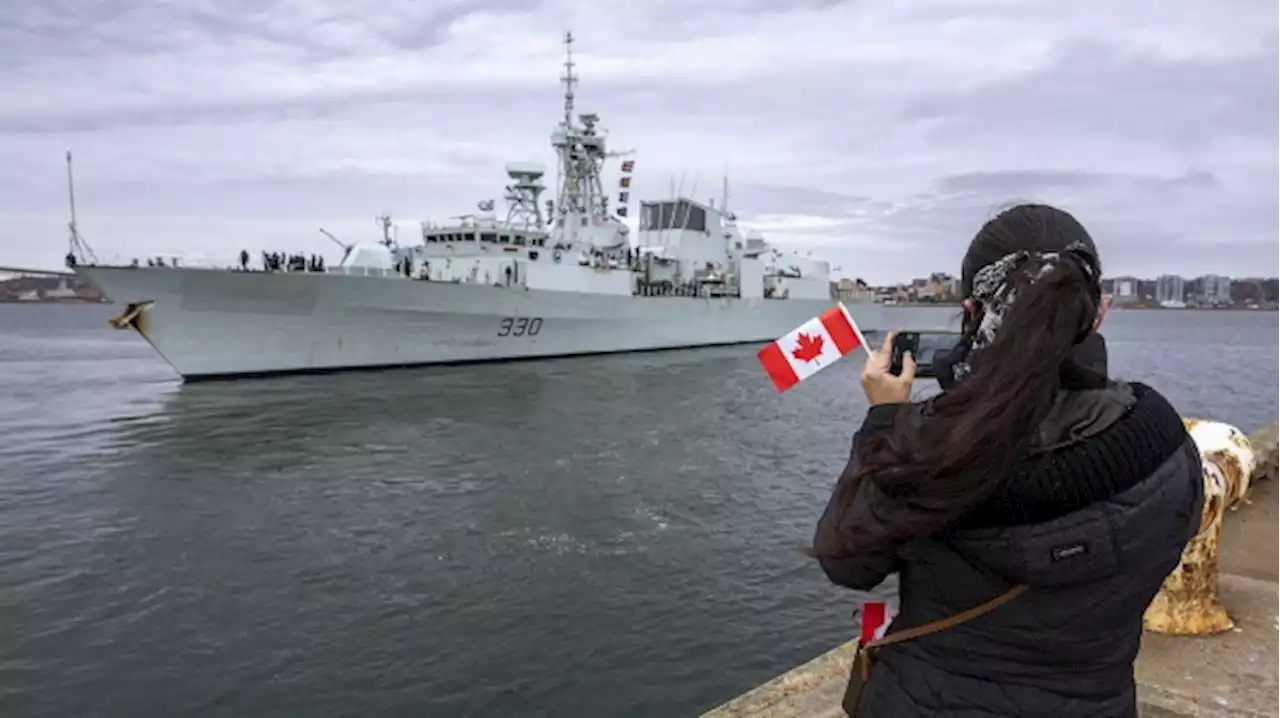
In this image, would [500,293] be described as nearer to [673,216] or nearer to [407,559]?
[673,216]

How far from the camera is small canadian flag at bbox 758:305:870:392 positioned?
282 cm

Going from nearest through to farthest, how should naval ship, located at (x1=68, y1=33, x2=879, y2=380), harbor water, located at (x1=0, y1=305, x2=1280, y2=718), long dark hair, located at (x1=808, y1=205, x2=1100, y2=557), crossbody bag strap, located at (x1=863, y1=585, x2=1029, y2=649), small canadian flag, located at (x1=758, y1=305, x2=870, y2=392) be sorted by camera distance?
1. long dark hair, located at (x1=808, y1=205, x2=1100, y2=557)
2. crossbody bag strap, located at (x1=863, y1=585, x2=1029, y2=649)
3. small canadian flag, located at (x1=758, y1=305, x2=870, y2=392)
4. harbor water, located at (x1=0, y1=305, x2=1280, y2=718)
5. naval ship, located at (x1=68, y1=33, x2=879, y2=380)

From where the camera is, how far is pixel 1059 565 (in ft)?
4.67

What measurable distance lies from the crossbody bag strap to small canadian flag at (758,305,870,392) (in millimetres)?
1281

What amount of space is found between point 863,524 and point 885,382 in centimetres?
31

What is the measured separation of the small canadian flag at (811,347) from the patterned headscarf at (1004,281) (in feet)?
4.25

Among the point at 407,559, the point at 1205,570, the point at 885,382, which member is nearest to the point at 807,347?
the point at 885,382

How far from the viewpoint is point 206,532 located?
34.3 ft

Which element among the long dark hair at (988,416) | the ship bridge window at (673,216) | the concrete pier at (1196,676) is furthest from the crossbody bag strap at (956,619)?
the ship bridge window at (673,216)

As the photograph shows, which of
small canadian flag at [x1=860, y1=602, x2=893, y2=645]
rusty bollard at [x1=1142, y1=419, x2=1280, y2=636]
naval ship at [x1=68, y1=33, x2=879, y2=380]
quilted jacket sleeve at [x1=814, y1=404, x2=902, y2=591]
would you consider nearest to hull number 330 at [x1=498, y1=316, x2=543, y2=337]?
naval ship at [x1=68, y1=33, x2=879, y2=380]

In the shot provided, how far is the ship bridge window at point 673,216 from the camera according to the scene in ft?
145

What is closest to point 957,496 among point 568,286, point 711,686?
point 711,686

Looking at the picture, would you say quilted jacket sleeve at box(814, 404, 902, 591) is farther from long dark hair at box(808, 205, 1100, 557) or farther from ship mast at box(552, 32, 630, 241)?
ship mast at box(552, 32, 630, 241)

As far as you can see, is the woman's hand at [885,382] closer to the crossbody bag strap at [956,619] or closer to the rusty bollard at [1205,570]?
the crossbody bag strap at [956,619]
